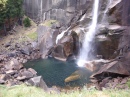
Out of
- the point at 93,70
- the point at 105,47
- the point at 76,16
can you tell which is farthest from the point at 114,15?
the point at 76,16

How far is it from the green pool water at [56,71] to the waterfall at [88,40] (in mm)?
1708

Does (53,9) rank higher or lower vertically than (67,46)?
higher

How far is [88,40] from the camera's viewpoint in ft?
89.0

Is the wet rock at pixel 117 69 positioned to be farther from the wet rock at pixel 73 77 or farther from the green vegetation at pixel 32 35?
the green vegetation at pixel 32 35

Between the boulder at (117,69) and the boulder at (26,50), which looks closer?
the boulder at (117,69)

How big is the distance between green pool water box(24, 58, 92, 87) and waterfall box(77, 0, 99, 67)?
5.60ft

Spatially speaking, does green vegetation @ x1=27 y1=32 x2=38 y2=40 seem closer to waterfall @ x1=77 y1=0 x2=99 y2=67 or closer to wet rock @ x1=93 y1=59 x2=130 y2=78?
waterfall @ x1=77 y1=0 x2=99 y2=67

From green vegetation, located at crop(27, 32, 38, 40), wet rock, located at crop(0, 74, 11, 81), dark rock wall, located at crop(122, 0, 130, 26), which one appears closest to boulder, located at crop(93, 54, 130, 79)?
dark rock wall, located at crop(122, 0, 130, 26)

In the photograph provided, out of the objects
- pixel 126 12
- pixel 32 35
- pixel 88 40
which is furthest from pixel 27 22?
pixel 126 12

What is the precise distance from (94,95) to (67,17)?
1060 inches

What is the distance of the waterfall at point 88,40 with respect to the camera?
26594 millimetres

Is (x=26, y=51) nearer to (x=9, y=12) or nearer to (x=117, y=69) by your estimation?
(x=9, y=12)

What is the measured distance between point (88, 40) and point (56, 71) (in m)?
6.66

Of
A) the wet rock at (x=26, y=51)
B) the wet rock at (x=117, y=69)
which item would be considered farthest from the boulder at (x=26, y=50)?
the wet rock at (x=117, y=69)
